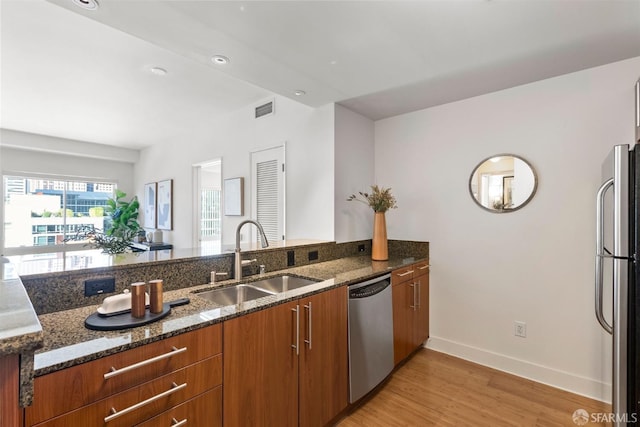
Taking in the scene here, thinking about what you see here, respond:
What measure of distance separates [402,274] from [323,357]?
110 centimetres

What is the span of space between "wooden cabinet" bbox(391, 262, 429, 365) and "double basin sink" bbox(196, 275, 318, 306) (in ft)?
2.74

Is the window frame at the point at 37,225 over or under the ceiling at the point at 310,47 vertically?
under

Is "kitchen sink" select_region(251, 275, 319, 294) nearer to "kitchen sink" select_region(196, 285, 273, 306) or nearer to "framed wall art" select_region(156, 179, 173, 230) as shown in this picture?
"kitchen sink" select_region(196, 285, 273, 306)

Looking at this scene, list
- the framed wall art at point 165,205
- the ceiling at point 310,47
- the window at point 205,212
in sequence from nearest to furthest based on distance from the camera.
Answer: the ceiling at point 310,47 < the window at point 205,212 < the framed wall art at point 165,205

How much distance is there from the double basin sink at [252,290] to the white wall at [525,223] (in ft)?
4.98

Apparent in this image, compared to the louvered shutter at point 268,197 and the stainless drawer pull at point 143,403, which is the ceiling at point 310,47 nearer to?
the louvered shutter at point 268,197

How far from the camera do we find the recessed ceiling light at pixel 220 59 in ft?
6.60

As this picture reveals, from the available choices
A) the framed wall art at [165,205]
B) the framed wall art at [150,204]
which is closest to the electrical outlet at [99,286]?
the framed wall art at [165,205]

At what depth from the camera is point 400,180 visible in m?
3.27

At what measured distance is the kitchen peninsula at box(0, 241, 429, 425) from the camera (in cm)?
98

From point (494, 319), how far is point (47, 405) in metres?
3.00

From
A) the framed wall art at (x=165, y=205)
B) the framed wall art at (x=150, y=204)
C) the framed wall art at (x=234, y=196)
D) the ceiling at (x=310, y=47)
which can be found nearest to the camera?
the ceiling at (x=310, y=47)

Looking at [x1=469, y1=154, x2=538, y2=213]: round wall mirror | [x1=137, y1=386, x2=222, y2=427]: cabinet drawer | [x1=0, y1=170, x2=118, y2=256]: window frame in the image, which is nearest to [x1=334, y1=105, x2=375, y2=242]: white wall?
[x1=469, y1=154, x2=538, y2=213]: round wall mirror

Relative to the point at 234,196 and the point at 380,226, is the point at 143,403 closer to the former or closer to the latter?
the point at 380,226
